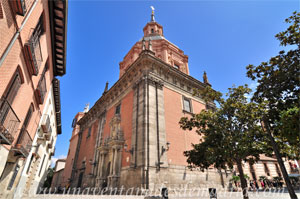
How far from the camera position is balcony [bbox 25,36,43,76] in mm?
6512

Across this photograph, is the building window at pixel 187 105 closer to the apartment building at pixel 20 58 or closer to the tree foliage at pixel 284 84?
the tree foliage at pixel 284 84

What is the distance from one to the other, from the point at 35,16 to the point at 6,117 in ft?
13.4

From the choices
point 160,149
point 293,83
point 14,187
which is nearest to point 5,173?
point 14,187

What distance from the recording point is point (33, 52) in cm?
689

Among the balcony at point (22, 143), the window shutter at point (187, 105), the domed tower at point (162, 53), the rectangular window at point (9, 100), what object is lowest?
the balcony at point (22, 143)

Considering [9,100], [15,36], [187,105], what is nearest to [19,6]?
[15,36]

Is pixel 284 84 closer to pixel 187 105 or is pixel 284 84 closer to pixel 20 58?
pixel 20 58

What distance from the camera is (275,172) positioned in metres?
25.9

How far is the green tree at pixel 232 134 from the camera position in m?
7.86

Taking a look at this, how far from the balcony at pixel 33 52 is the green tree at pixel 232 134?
8990 millimetres

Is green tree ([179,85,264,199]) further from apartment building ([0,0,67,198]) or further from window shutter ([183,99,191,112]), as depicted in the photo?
apartment building ([0,0,67,198])

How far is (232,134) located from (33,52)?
10.2 m

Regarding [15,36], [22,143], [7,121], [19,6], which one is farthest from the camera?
[22,143]

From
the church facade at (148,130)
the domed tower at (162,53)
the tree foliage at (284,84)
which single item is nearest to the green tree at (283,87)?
the tree foliage at (284,84)
